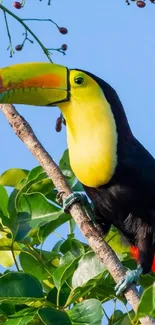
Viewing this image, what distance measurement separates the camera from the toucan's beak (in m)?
2.81

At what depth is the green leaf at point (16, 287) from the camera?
6.90ft

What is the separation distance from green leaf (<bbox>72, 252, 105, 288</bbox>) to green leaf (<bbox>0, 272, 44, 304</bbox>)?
0.17 metres

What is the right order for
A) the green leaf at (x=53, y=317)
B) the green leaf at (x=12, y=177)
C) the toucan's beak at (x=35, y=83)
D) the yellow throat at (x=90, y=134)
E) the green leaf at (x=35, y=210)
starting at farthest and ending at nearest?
the yellow throat at (x=90, y=134) → the toucan's beak at (x=35, y=83) → the green leaf at (x=12, y=177) → the green leaf at (x=35, y=210) → the green leaf at (x=53, y=317)

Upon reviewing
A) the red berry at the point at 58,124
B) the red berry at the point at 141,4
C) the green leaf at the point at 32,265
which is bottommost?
the green leaf at the point at 32,265

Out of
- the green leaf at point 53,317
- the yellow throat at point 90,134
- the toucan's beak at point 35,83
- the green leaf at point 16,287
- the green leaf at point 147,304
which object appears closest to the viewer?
the green leaf at point 147,304

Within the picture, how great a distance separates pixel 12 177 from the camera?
8.80 feet

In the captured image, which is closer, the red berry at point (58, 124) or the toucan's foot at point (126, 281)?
the toucan's foot at point (126, 281)

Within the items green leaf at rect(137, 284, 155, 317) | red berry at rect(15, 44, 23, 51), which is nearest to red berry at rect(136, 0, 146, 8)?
red berry at rect(15, 44, 23, 51)

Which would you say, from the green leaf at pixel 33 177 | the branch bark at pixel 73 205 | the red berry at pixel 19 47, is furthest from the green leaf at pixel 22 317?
the red berry at pixel 19 47

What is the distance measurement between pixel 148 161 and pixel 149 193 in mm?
126

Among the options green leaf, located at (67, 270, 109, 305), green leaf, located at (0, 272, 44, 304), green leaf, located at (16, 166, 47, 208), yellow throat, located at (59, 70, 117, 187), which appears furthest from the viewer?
yellow throat, located at (59, 70, 117, 187)

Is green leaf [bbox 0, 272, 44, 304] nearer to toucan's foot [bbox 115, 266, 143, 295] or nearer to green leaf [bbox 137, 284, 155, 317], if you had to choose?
toucan's foot [bbox 115, 266, 143, 295]

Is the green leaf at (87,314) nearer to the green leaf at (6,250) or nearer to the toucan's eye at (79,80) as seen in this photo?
the green leaf at (6,250)

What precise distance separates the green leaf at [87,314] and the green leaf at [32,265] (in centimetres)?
39
